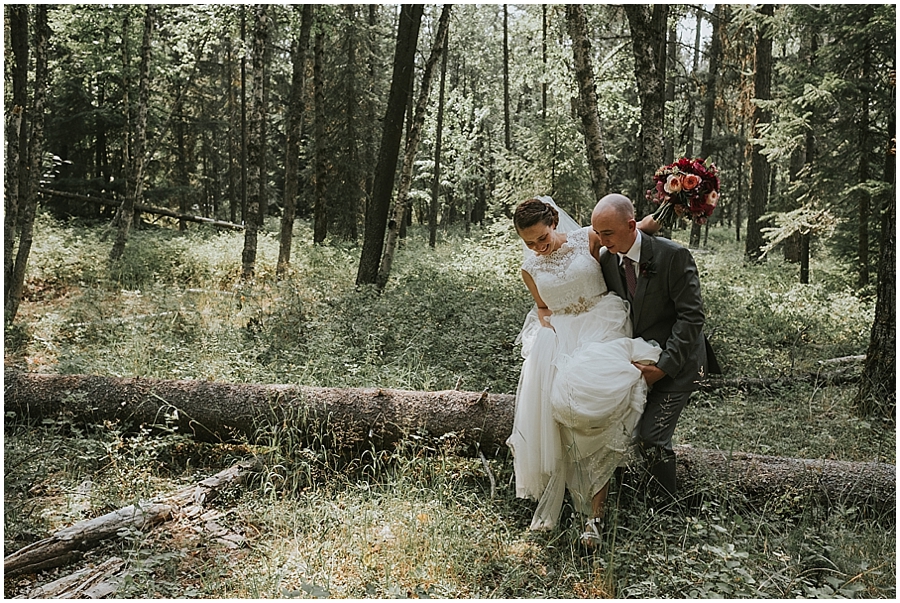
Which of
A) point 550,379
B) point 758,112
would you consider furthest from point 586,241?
point 758,112

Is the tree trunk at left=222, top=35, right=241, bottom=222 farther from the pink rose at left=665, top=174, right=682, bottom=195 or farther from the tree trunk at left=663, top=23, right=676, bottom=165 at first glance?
the pink rose at left=665, top=174, right=682, bottom=195

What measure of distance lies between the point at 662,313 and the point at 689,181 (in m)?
0.95

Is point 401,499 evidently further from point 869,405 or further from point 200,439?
point 869,405

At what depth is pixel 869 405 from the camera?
6.78 meters

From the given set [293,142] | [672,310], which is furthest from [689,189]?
[293,142]

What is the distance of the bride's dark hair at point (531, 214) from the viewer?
4.86 m

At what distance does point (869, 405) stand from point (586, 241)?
383 centimetres

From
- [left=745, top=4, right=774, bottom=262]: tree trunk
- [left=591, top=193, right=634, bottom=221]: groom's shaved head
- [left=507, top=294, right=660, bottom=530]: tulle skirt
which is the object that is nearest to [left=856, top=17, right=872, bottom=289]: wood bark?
[left=745, top=4, right=774, bottom=262]: tree trunk

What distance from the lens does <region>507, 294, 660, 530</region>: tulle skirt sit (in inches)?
177

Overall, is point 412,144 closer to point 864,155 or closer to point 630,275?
point 864,155

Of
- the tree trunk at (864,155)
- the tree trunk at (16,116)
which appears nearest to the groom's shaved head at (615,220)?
the tree trunk at (16,116)

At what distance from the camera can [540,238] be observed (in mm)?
4957

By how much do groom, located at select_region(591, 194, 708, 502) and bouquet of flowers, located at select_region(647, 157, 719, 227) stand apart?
433 millimetres

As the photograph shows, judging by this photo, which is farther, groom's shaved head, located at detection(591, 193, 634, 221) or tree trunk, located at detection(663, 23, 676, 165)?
tree trunk, located at detection(663, 23, 676, 165)
